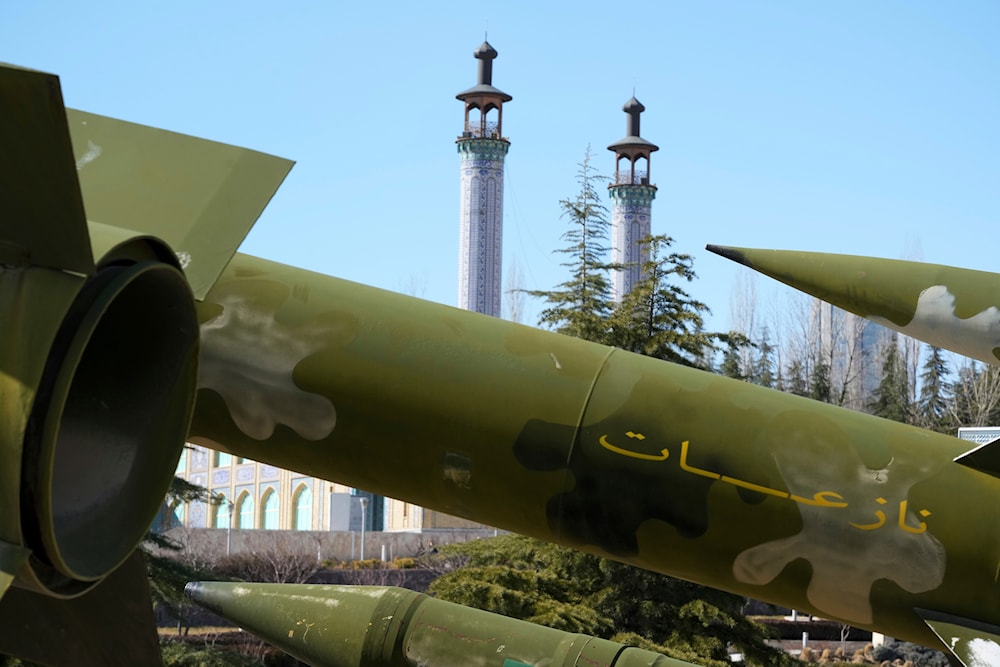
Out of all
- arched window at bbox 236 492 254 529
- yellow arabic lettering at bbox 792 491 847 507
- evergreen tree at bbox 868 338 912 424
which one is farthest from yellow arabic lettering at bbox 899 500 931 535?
arched window at bbox 236 492 254 529

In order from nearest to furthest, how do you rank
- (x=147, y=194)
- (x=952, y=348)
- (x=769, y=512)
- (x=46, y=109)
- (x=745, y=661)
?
1. (x=46, y=109)
2. (x=147, y=194)
3. (x=769, y=512)
4. (x=952, y=348)
5. (x=745, y=661)

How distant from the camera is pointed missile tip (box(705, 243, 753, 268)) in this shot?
3.96 metres

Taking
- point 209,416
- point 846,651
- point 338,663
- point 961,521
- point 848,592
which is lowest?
point 846,651

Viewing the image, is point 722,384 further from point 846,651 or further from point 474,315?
point 846,651

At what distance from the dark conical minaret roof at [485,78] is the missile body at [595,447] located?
45261 mm

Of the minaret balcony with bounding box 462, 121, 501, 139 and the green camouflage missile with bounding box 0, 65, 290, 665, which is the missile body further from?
the minaret balcony with bounding box 462, 121, 501, 139

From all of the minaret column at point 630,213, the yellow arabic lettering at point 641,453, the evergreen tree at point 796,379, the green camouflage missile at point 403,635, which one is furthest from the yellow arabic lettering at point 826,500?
the minaret column at point 630,213

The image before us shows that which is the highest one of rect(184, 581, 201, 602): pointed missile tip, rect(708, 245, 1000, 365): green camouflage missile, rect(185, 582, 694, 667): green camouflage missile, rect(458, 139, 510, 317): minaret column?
rect(458, 139, 510, 317): minaret column

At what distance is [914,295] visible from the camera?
12.8 feet

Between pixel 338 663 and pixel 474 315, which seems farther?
pixel 338 663

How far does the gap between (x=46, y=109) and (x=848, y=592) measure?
279 cm

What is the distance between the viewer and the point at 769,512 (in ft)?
12.3

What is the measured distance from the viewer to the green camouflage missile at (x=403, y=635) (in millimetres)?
4922

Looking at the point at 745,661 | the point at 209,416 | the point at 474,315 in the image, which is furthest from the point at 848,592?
the point at 745,661
